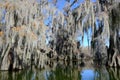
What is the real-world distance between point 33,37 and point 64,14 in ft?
26.6

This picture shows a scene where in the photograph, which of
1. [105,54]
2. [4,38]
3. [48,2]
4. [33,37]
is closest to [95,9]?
[105,54]

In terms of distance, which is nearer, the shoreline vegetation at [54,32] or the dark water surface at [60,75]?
the dark water surface at [60,75]

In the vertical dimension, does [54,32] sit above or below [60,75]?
above

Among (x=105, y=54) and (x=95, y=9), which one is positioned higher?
(x=95, y=9)

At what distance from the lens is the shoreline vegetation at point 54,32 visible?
1557cm

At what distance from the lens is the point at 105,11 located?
20.0m

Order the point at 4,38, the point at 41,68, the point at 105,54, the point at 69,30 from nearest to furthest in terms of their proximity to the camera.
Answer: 1. the point at 4,38
2. the point at 41,68
3. the point at 105,54
4. the point at 69,30

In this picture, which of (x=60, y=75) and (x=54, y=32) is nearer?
(x=60, y=75)

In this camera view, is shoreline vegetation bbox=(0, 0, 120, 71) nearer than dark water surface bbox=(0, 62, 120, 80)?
No

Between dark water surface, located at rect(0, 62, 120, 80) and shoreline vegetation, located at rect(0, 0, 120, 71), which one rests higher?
shoreline vegetation, located at rect(0, 0, 120, 71)

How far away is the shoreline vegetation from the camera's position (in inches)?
613

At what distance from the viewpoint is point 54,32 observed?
23547mm

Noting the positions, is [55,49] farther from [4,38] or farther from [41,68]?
[4,38]

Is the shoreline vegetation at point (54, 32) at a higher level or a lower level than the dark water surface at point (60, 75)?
higher
